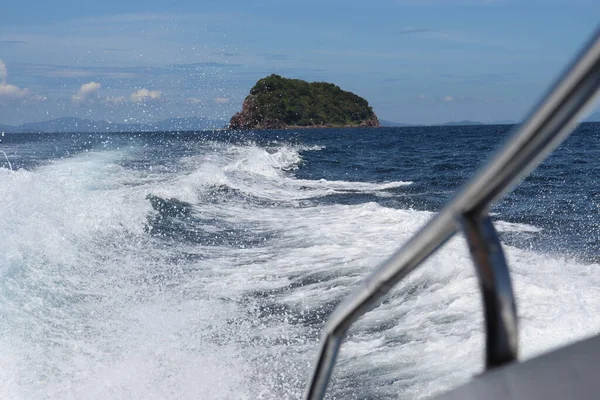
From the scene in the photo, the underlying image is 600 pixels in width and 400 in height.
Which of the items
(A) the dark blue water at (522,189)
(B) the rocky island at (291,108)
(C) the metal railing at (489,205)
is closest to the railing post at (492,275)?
(C) the metal railing at (489,205)

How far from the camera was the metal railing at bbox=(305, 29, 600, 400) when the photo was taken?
731 mm

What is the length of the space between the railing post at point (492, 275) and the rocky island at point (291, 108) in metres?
121

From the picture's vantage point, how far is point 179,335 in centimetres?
571

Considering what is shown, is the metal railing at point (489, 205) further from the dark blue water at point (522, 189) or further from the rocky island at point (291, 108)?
the rocky island at point (291, 108)

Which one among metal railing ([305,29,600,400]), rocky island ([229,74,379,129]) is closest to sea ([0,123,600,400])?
metal railing ([305,29,600,400])

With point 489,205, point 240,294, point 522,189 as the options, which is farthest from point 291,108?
point 489,205

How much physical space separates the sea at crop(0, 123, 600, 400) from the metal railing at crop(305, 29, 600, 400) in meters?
0.08

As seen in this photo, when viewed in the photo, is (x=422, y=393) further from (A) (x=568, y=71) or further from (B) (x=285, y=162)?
(B) (x=285, y=162)

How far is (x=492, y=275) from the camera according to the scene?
34.6 inches

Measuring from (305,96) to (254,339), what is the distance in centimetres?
12223

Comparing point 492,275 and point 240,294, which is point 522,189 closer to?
point 240,294

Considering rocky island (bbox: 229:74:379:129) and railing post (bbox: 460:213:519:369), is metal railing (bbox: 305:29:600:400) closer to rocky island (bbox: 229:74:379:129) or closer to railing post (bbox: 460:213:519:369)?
railing post (bbox: 460:213:519:369)

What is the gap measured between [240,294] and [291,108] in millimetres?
116146

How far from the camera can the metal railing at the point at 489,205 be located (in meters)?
0.73
